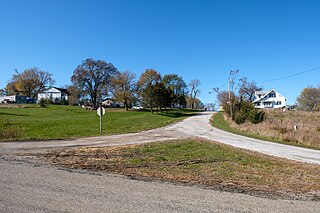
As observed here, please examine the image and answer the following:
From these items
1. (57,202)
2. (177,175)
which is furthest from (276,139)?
(57,202)

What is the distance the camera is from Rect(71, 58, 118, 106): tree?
66.6 meters

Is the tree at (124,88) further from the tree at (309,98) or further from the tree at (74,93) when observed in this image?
the tree at (309,98)

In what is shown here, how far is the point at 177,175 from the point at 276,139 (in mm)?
15372

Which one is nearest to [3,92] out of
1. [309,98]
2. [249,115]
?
[249,115]

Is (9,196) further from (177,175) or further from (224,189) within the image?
(224,189)

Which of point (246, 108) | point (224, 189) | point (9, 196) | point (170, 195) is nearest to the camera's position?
point (9, 196)

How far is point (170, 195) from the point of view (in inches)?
197

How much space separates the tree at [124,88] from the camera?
196 ft

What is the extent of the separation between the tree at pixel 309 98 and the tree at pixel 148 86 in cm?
5497

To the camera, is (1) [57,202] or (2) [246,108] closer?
(1) [57,202]

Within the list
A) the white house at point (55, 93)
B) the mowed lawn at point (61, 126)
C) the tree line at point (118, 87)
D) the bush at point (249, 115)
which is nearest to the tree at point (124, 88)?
the tree line at point (118, 87)

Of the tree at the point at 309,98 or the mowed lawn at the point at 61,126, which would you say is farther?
the tree at the point at 309,98

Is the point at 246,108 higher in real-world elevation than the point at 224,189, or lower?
higher

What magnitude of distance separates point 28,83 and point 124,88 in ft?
183
